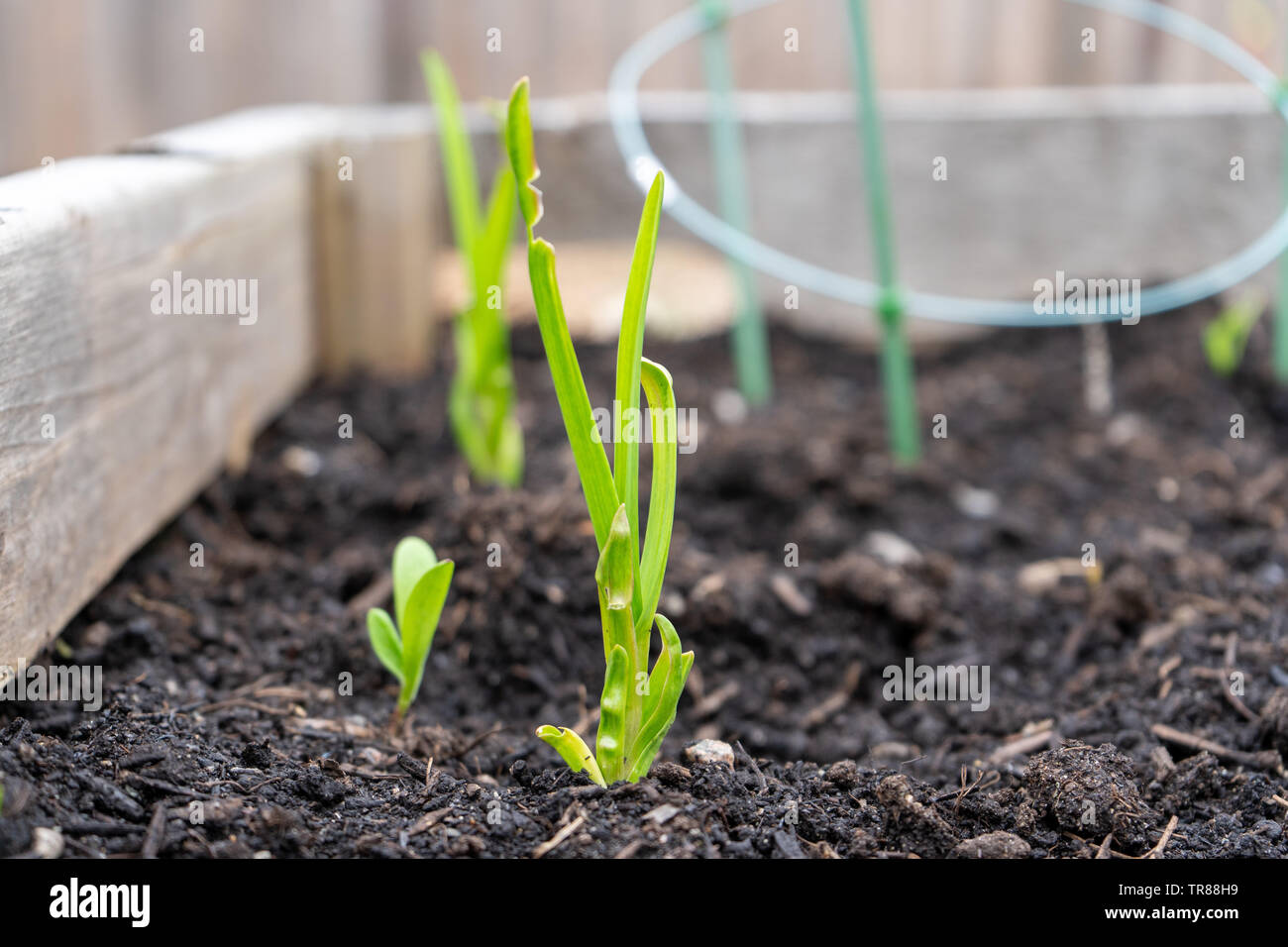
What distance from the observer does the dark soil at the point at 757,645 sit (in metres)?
0.99

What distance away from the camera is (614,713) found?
103 centimetres

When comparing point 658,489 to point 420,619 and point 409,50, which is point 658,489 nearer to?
point 420,619

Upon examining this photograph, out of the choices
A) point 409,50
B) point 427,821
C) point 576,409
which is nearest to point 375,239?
point 409,50

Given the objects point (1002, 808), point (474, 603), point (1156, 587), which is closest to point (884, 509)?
point (1156, 587)

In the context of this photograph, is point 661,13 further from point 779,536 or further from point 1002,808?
point 1002,808

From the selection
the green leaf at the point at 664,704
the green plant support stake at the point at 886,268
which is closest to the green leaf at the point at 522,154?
the green leaf at the point at 664,704

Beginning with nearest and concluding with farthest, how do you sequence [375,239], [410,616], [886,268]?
[410,616], [886,268], [375,239]

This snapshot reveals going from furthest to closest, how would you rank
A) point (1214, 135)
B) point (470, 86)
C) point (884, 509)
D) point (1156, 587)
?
point (470, 86) → point (1214, 135) → point (884, 509) → point (1156, 587)

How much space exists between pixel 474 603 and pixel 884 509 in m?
0.96

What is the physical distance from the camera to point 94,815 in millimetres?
942

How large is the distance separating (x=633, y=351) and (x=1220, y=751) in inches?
32.3

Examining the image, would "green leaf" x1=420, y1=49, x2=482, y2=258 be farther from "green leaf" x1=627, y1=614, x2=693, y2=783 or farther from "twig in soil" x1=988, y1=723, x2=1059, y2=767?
"twig in soil" x1=988, y1=723, x2=1059, y2=767

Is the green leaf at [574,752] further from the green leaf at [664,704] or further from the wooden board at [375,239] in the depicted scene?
the wooden board at [375,239]

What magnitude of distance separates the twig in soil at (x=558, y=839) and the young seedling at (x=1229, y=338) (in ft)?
7.69
